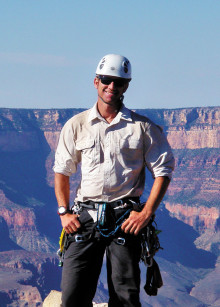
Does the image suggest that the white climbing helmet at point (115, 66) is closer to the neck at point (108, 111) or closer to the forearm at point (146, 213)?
the neck at point (108, 111)

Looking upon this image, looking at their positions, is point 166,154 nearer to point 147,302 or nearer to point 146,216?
point 146,216

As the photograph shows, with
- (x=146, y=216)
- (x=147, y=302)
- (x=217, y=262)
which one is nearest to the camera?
(x=146, y=216)

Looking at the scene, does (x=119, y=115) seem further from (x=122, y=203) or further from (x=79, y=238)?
(x=79, y=238)

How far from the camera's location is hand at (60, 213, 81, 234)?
6.40 m

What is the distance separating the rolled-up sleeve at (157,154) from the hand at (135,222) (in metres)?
0.41

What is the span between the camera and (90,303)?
6555 millimetres

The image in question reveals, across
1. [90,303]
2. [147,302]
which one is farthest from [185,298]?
[90,303]

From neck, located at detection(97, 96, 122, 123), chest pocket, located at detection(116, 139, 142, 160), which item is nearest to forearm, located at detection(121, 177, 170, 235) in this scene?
chest pocket, located at detection(116, 139, 142, 160)

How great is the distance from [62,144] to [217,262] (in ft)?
629

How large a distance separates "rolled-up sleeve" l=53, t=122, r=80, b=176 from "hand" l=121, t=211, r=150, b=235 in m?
0.74

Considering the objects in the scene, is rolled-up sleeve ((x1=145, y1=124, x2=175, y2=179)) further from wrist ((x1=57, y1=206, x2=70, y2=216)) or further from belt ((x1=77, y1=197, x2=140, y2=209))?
wrist ((x1=57, y1=206, x2=70, y2=216))

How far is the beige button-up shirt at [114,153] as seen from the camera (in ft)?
21.0

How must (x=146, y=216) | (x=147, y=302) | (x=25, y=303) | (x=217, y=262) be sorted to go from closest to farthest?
(x=146, y=216)
(x=25, y=303)
(x=147, y=302)
(x=217, y=262)

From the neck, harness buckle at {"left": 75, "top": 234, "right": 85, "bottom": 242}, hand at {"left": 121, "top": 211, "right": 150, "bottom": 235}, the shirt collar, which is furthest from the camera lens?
the neck
